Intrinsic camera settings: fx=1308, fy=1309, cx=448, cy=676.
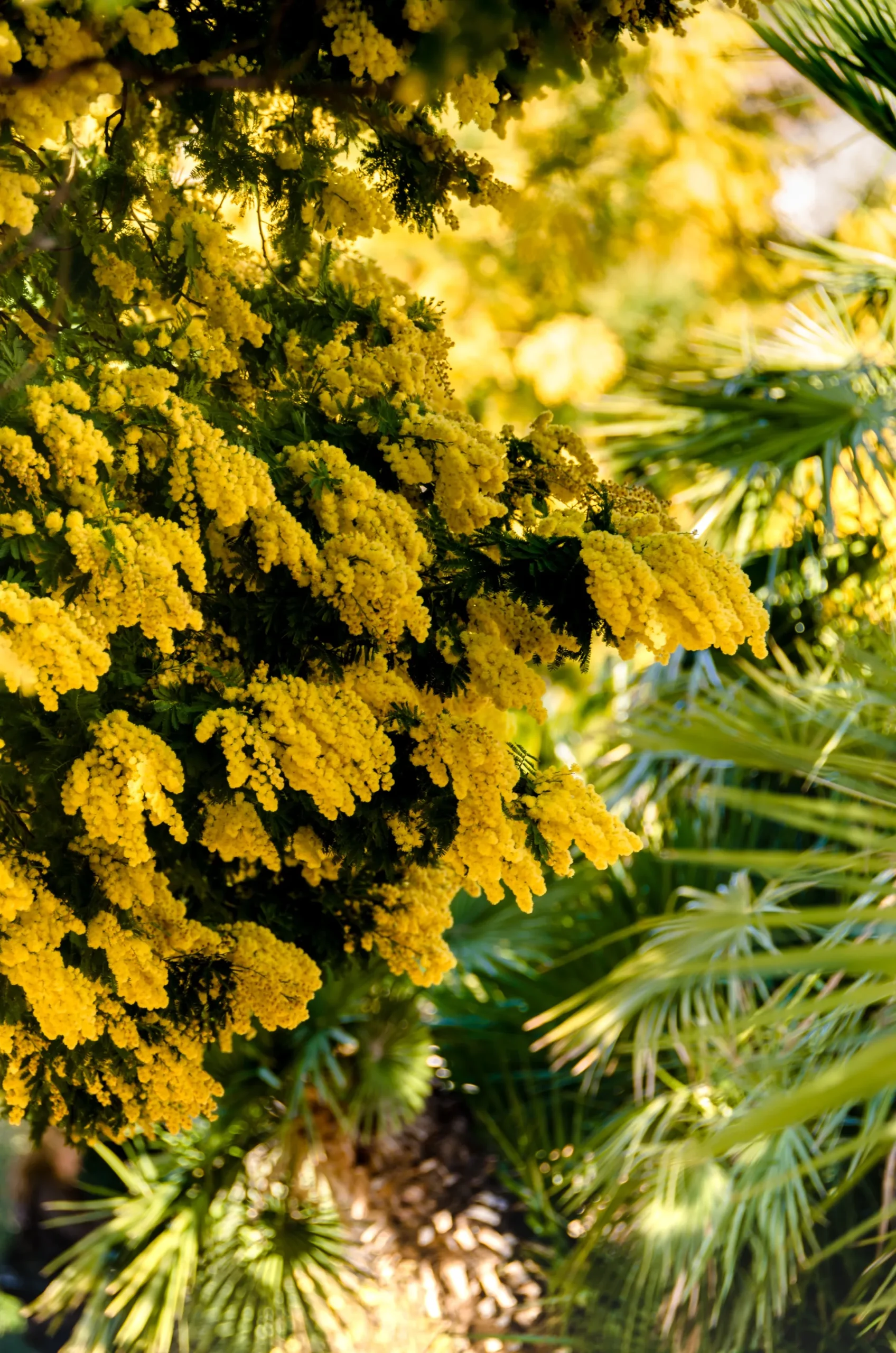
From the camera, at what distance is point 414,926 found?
9.89ft

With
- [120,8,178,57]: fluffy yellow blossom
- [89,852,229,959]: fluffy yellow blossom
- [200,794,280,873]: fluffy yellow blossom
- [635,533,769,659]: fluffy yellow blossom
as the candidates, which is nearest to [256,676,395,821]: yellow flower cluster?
[200,794,280,873]: fluffy yellow blossom

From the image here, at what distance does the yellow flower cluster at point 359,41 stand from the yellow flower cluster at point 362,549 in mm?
713

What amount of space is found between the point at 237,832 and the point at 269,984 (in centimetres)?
43

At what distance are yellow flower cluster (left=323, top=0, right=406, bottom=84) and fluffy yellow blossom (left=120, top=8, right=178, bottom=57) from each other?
0.32 meters

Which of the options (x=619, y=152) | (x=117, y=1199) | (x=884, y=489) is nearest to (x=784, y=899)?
(x=884, y=489)

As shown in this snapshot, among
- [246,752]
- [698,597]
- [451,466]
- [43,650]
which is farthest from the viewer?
[451,466]

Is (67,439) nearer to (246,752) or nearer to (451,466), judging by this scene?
(246,752)

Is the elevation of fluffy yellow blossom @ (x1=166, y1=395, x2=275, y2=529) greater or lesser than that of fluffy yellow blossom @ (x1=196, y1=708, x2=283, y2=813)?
greater

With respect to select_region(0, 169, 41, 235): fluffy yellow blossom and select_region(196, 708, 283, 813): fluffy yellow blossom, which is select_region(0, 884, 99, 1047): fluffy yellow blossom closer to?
select_region(196, 708, 283, 813): fluffy yellow blossom

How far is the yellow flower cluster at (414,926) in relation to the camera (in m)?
3.02

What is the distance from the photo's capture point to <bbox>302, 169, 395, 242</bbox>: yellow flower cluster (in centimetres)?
279

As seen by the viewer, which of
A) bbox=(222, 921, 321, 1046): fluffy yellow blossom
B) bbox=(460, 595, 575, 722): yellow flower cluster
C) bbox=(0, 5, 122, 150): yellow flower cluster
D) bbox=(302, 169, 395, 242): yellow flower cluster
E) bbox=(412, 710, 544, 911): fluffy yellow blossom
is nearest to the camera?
bbox=(0, 5, 122, 150): yellow flower cluster

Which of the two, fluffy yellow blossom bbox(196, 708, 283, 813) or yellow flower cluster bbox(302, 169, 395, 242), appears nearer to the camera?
fluffy yellow blossom bbox(196, 708, 283, 813)

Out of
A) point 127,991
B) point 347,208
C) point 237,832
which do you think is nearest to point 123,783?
A: point 237,832
